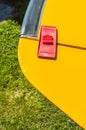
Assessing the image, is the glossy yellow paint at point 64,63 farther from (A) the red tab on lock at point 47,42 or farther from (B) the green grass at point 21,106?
(B) the green grass at point 21,106

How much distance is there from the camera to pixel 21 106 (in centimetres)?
397

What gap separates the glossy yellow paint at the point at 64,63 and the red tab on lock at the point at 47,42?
0.03 meters

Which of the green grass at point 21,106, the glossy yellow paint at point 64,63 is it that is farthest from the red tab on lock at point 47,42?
the green grass at point 21,106

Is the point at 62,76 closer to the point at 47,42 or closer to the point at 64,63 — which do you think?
the point at 64,63

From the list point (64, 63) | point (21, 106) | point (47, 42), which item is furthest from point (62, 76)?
point (21, 106)

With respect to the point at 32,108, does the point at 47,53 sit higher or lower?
higher

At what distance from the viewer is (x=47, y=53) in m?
2.46

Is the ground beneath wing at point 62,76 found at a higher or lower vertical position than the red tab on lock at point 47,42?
lower

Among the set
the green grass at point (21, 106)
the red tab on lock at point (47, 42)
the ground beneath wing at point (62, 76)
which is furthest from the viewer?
the green grass at point (21, 106)

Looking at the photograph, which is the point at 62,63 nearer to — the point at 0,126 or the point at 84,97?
the point at 84,97

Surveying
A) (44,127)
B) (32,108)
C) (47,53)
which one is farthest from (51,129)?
(47,53)

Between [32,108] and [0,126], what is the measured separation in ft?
1.24

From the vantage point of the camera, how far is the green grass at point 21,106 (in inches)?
150

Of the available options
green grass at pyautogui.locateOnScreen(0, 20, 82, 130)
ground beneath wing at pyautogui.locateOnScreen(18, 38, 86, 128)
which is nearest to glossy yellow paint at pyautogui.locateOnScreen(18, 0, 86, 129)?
ground beneath wing at pyautogui.locateOnScreen(18, 38, 86, 128)
